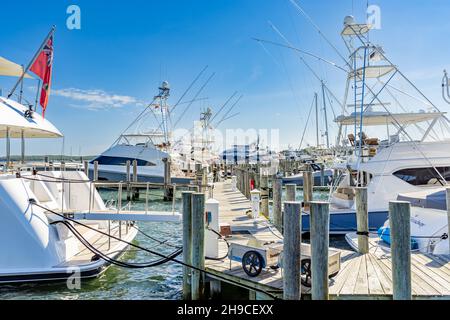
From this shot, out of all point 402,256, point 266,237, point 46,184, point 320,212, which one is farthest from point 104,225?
point 402,256

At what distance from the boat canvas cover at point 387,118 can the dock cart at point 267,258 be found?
9357mm

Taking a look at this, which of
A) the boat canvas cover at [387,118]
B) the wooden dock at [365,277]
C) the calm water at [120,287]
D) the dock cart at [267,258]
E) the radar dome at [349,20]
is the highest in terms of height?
the radar dome at [349,20]

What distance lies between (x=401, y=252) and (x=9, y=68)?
1500 centimetres

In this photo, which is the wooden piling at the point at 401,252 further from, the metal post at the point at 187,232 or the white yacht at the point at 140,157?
the white yacht at the point at 140,157

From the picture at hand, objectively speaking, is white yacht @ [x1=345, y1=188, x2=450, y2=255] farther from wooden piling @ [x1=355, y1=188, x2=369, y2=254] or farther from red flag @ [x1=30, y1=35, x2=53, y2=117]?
red flag @ [x1=30, y1=35, x2=53, y2=117]

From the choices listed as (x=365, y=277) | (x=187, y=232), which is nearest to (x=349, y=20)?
(x=365, y=277)

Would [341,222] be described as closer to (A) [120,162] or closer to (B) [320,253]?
(B) [320,253]

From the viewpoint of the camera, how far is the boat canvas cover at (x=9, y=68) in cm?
1290

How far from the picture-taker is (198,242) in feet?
20.2

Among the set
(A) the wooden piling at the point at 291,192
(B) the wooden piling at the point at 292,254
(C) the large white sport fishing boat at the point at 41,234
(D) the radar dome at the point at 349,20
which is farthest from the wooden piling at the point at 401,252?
(D) the radar dome at the point at 349,20

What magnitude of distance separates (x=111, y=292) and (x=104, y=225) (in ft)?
13.2

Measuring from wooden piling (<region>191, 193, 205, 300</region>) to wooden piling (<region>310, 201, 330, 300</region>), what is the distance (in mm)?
2050

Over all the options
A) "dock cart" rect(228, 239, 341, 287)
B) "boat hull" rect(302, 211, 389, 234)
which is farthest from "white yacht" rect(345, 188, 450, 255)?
"dock cart" rect(228, 239, 341, 287)
